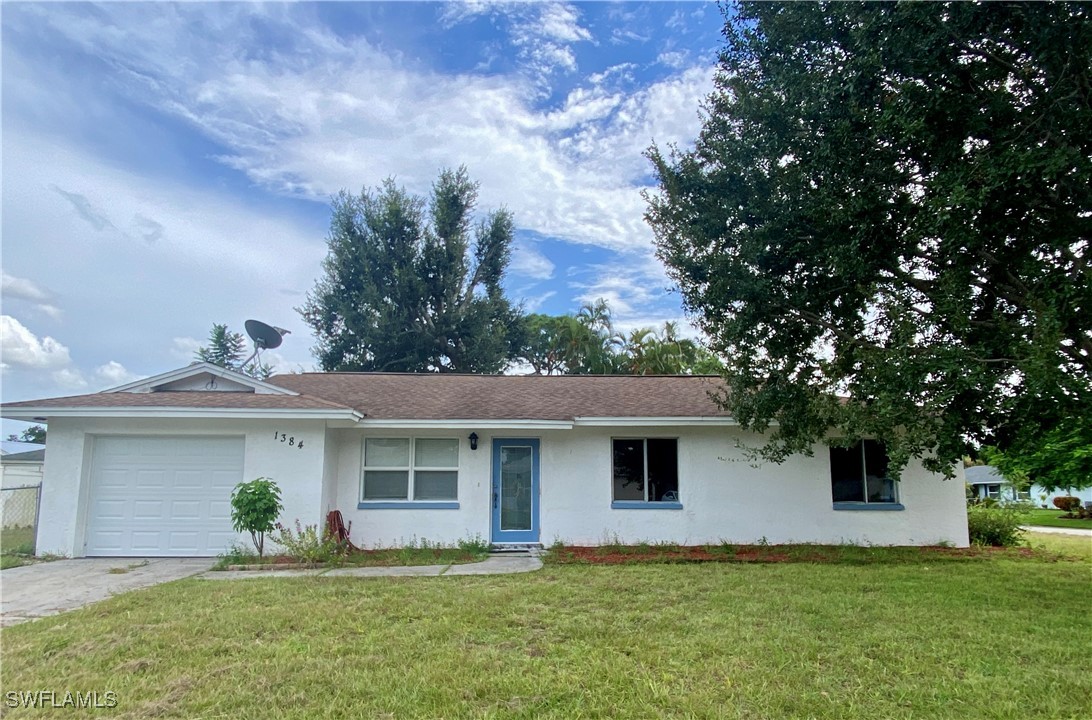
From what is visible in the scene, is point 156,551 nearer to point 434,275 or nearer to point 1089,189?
point 1089,189

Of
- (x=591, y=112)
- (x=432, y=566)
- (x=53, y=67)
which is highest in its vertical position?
(x=591, y=112)

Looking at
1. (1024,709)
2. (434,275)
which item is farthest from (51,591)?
(434,275)

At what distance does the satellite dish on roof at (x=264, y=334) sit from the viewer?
1485 centimetres

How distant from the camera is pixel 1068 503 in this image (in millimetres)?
28734

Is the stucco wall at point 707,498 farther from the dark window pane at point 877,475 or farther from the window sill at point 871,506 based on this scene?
the dark window pane at point 877,475

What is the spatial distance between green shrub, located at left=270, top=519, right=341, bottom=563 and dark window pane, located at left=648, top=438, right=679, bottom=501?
20.2ft

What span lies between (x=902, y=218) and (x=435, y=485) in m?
9.09

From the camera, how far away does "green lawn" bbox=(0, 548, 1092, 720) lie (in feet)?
13.8

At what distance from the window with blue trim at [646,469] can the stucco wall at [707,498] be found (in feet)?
0.52

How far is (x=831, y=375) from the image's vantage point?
950 centimetres

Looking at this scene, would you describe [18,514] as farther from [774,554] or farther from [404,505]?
[774,554]

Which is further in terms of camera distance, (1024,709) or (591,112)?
(591,112)

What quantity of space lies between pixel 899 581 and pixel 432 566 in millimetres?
6969

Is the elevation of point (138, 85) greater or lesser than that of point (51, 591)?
greater
